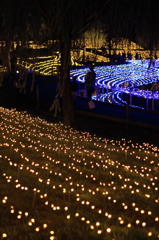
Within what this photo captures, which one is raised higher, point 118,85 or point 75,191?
point 75,191

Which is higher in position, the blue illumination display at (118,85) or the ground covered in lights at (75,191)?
the ground covered in lights at (75,191)

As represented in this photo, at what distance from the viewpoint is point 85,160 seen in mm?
7586

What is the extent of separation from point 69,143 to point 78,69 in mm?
19451

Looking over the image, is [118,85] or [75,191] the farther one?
[118,85]

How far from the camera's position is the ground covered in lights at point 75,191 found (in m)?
4.34

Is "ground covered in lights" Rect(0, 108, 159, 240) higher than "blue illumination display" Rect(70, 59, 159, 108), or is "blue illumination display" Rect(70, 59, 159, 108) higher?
"ground covered in lights" Rect(0, 108, 159, 240)

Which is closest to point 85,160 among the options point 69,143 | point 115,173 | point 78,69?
point 115,173

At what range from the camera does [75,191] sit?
5594mm

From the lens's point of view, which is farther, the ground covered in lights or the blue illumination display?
the blue illumination display

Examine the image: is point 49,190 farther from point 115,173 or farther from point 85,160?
point 85,160

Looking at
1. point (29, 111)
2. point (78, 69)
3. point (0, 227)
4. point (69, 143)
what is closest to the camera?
point (0, 227)

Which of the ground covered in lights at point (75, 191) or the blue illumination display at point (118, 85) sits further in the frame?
the blue illumination display at point (118, 85)

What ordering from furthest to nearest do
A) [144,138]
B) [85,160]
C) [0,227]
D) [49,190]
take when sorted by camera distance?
[144,138] → [85,160] → [49,190] → [0,227]

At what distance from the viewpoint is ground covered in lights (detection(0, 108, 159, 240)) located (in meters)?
4.34
